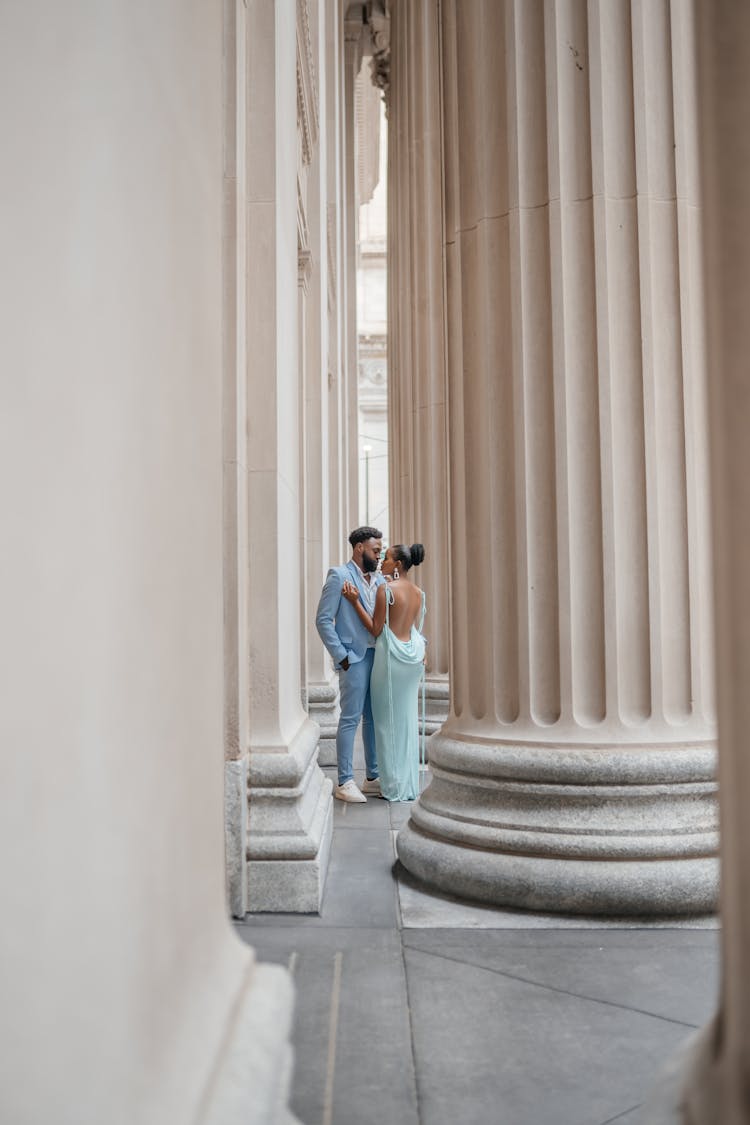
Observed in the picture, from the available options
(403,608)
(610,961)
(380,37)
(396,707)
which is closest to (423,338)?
(403,608)

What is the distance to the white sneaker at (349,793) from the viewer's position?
10097mm

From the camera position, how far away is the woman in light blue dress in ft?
33.1

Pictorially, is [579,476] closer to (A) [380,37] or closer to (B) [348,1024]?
(B) [348,1024]

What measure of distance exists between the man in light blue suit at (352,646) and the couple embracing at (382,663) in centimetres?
1

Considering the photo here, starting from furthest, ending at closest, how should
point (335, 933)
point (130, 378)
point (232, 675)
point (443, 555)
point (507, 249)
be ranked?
1. point (443, 555)
2. point (507, 249)
3. point (232, 675)
4. point (335, 933)
5. point (130, 378)

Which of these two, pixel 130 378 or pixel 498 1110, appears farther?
pixel 498 1110

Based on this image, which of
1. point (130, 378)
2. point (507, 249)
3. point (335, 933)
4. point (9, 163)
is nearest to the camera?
point (9, 163)

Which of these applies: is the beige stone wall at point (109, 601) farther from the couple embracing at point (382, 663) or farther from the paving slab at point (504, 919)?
the couple embracing at point (382, 663)

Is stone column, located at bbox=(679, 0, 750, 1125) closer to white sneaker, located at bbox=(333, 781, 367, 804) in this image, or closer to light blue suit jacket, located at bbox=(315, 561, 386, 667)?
white sneaker, located at bbox=(333, 781, 367, 804)

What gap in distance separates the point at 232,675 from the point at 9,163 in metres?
4.68

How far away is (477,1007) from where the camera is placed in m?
4.50

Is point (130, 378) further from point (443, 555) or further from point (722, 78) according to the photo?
A: point (443, 555)

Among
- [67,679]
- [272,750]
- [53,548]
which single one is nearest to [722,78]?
[53,548]

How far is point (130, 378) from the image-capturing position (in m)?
2.30
